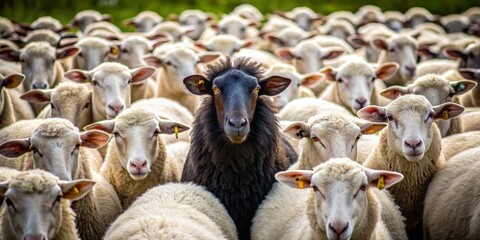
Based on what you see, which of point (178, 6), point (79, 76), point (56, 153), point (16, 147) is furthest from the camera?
point (178, 6)

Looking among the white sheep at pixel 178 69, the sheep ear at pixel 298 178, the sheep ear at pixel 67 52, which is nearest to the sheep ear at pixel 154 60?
the white sheep at pixel 178 69

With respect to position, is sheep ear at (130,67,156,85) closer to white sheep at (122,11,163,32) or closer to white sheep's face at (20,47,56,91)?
white sheep's face at (20,47,56,91)

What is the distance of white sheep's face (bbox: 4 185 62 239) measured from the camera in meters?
4.34

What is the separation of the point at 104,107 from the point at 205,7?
15938 mm

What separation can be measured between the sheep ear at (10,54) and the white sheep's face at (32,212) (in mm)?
5213

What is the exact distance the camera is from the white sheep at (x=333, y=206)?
14.8 ft

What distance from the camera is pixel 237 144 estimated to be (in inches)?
235

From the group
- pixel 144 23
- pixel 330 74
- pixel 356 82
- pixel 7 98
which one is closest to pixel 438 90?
pixel 356 82

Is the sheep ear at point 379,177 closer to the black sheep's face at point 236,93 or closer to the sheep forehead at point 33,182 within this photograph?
the black sheep's face at point 236,93

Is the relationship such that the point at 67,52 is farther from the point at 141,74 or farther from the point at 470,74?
the point at 470,74

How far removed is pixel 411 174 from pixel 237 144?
139 centimetres

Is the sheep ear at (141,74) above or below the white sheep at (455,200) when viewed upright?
below

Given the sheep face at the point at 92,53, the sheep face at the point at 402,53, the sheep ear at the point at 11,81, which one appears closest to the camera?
the sheep ear at the point at 11,81

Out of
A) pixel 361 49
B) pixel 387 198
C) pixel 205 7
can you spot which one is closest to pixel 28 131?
pixel 387 198
